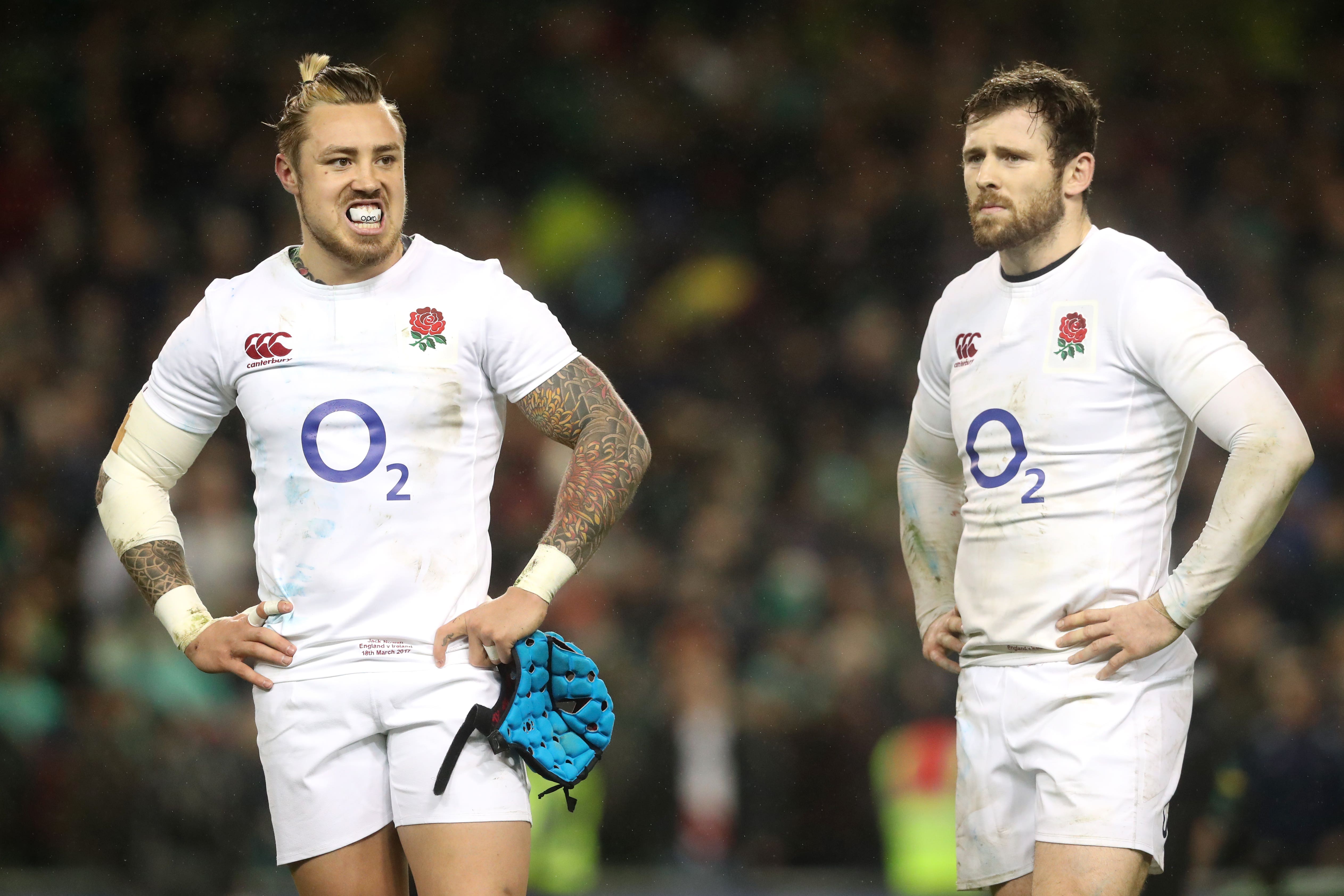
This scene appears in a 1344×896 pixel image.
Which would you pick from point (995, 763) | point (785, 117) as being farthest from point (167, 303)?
point (995, 763)

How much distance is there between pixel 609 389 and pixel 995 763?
50.4 inches

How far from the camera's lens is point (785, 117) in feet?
35.3

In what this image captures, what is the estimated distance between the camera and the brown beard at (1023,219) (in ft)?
12.6

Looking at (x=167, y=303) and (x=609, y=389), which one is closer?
(x=609, y=389)

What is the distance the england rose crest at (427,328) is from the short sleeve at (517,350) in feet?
0.35

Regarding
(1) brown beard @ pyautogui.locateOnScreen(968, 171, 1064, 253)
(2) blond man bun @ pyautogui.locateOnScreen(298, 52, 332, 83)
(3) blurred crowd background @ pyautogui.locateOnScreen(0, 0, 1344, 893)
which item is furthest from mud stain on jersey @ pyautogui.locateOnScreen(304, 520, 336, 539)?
(3) blurred crowd background @ pyautogui.locateOnScreen(0, 0, 1344, 893)

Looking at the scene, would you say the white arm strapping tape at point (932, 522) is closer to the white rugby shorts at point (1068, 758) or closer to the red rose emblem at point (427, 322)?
the white rugby shorts at point (1068, 758)

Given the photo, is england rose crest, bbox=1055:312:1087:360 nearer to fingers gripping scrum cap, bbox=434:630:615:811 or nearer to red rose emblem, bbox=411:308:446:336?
fingers gripping scrum cap, bbox=434:630:615:811

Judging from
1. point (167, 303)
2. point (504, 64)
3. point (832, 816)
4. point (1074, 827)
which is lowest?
point (832, 816)

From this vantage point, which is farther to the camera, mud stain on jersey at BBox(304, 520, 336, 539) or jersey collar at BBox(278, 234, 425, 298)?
jersey collar at BBox(278, 234, 425, 298)

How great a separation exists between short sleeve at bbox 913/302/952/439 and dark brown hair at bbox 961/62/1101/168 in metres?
0.52

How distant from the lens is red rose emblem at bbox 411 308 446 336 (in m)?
3.69

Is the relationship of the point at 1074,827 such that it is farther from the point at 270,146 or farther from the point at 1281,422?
the point at 270,146

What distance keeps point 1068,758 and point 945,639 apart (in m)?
0.55
